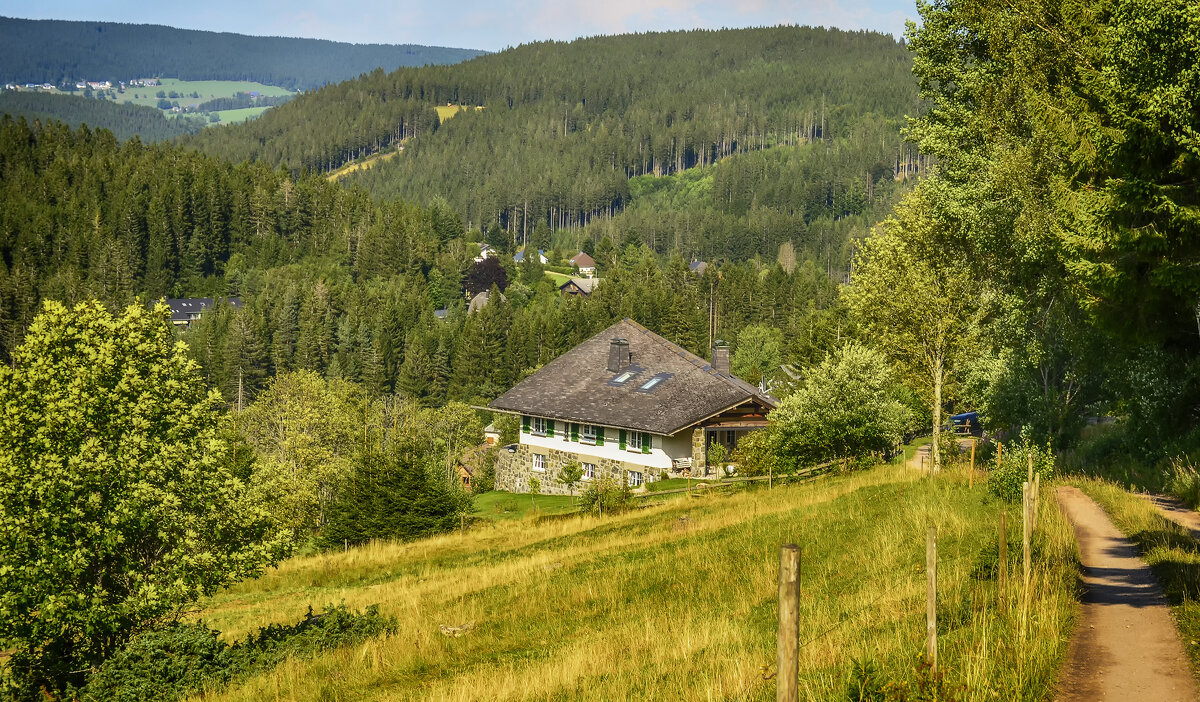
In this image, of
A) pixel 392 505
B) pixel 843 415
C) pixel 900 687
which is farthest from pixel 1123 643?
pixel 392 505

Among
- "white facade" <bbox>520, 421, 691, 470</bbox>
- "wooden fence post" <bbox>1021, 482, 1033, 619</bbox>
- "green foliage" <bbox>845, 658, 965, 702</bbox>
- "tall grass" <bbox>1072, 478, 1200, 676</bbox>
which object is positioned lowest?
"white facade" <bbox>520, 421, 691, 470</bbox>

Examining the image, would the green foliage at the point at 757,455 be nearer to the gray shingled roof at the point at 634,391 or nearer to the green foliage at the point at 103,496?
the gray shingled roof at the point at 634,391

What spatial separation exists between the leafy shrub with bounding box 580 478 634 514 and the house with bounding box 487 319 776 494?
950cm

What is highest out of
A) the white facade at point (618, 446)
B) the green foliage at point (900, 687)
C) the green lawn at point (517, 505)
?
the green foliage at point (900, 687)

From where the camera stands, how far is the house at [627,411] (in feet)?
188

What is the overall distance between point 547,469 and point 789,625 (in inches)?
→ 2286

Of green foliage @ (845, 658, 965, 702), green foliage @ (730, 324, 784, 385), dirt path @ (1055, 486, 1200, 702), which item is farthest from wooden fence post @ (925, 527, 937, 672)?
green foliage @ (730, 324, 784, 385)

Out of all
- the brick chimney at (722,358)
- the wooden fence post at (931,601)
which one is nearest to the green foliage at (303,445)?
the brick chimney at (722,358)

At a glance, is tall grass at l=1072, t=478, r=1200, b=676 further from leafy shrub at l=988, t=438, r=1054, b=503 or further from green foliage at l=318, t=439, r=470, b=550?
green foliage at l=318, t=439, r=470, b=550

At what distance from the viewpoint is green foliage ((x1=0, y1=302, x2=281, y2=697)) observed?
21.5 metres

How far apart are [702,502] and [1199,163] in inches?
876

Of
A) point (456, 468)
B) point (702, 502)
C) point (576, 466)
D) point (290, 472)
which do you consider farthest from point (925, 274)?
point (456, 468)

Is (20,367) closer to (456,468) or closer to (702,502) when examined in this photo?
(702,502)

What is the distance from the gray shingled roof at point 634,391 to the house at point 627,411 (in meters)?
0.07
